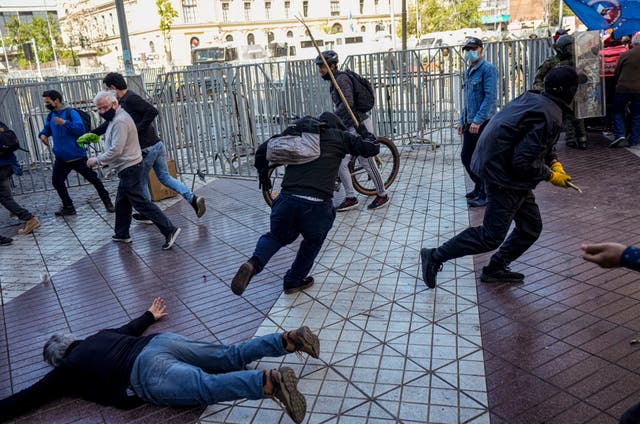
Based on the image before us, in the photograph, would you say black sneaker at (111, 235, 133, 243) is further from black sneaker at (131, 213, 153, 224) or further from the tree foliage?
the tree foliage

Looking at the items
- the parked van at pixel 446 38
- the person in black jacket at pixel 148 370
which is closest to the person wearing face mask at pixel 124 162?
the person in black jacket at pixel 148 370

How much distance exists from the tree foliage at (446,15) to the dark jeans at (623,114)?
1592 inches

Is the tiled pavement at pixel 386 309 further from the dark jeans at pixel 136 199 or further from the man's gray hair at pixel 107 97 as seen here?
the man's gray hair at pixel 107 97

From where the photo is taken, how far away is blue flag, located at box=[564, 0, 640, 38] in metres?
10.2

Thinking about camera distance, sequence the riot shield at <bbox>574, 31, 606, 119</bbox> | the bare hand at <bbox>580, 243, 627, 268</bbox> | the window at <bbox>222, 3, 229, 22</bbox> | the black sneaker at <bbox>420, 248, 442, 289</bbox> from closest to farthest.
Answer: the bare hand at <bbox>580, 243, 627, 268</bbox>, the black sneaker at <bbox>420, 248, 442, 289</bbox>, the riot shield at <bbox>574, 31, 606, 119</bbox>, the window at <bbox>222, 3, 229, 22</bbox>

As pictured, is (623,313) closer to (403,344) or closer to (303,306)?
(403,344)

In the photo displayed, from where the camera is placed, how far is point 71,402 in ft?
12.1


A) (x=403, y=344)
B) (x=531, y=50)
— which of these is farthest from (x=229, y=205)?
(x=531, y=50)

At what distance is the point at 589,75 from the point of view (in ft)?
30.4

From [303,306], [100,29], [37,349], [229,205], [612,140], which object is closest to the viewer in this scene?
[37,349]

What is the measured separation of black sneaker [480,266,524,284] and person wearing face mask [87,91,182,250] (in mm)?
3502

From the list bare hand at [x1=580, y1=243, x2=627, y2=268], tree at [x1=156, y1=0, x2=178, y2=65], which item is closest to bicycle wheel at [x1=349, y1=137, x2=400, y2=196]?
bare hand at [x1=580, y1=243, x2=627, y2=268]

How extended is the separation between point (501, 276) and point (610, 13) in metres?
7.62

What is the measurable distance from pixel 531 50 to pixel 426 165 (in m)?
3.02
